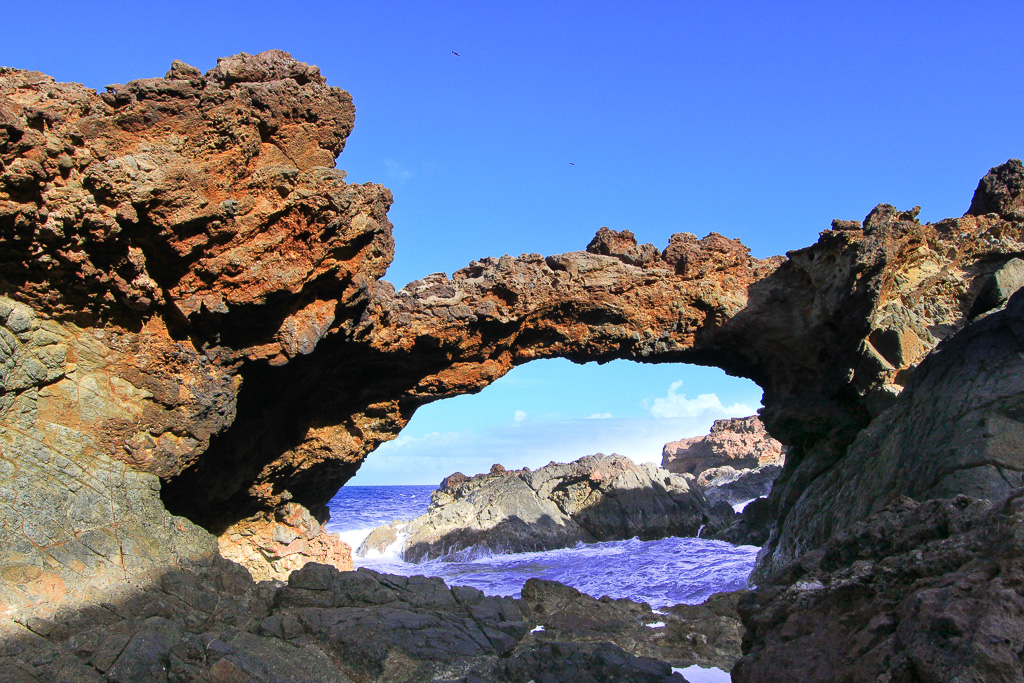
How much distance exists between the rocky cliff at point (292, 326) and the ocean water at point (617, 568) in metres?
2.39

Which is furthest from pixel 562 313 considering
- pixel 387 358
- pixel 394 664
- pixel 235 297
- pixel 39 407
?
pixel 39 407

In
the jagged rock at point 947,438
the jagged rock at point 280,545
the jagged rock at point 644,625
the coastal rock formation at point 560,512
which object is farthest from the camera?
the coastal rock formation at point 560,512

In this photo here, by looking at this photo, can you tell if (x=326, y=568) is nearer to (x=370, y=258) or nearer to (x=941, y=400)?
(x=370, y=258)

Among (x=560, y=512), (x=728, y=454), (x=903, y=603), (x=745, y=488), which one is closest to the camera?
(x=903, y=603)

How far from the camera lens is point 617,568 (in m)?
18.0

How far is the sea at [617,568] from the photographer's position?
565 inches

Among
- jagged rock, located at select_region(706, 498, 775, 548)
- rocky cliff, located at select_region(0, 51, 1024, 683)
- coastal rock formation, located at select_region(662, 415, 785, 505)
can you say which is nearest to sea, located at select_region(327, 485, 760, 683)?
jagged rock, located at select_region(706, 498, 775, 548)

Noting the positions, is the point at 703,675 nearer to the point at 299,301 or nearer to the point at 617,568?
the point at 299,301

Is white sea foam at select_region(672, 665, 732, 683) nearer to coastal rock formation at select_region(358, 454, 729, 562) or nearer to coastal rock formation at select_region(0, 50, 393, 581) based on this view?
coastal rock formation at select_region(0, 50, 393, 581)

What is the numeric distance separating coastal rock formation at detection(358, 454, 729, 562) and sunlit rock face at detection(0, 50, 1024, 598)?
10308 millimetres

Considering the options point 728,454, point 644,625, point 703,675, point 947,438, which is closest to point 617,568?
point 644,625

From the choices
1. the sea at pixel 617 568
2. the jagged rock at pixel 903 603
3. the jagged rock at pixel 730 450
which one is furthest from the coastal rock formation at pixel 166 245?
the jagged rock at pixel 730 450

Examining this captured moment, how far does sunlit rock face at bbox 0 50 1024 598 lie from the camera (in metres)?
7.98

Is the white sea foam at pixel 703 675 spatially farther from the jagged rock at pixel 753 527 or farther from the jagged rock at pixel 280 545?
the jagged rock at pixel 753 527
